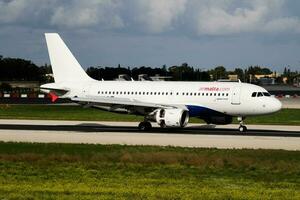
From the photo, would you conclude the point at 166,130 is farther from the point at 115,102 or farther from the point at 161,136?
the point at 161,136

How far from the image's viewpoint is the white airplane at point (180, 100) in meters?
41.3

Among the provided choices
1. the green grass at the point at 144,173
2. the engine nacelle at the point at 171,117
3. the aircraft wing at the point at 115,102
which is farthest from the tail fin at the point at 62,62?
the green grass at the point at 144,173

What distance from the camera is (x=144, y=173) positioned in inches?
837

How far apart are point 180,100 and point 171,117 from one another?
3.08 meters

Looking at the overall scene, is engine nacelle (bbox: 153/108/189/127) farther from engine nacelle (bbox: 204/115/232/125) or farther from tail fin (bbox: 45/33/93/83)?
tail fin (bbox: 45/33/93/83)

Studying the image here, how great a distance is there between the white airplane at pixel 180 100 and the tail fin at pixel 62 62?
76.4 inches

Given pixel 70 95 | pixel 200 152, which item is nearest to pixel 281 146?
pixel 200 152

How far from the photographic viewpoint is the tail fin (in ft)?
161

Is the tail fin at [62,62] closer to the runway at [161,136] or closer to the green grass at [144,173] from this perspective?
the runway at [161,136]

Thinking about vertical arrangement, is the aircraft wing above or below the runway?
above

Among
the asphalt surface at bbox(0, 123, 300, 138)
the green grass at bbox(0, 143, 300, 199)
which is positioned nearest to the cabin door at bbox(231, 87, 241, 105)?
the asphalt surface at bbox(0, 123, 300, 138)

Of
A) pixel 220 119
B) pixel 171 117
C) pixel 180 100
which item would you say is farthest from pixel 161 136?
pixel 220 119

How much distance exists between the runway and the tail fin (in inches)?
194

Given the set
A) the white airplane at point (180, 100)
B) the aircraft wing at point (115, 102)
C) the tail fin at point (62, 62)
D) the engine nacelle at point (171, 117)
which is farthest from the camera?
the tail fin at point (62, 62)
